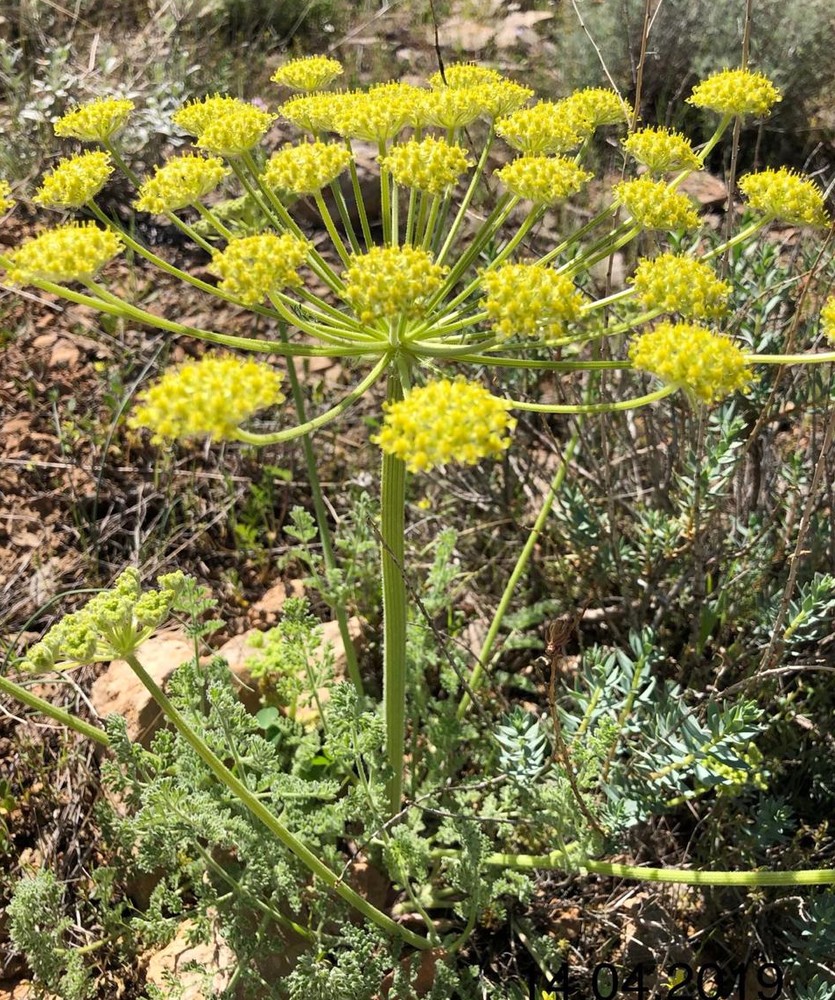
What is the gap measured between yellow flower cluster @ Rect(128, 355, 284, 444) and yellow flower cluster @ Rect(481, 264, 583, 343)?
58 centimetres

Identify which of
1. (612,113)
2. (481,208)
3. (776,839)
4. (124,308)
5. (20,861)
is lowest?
(20,861)

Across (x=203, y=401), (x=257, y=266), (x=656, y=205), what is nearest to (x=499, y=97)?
(x=656, y=205)

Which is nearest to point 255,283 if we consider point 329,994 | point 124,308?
point 124,308

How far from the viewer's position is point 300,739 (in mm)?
2893

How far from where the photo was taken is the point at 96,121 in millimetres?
2471

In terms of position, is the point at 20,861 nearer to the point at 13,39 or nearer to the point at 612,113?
the point at 612,113

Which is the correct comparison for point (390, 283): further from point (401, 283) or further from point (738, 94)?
point (738, 94)

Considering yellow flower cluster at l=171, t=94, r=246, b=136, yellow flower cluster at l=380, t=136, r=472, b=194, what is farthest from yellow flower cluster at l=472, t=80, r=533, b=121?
yellow flower cluster at l=171, t=94, r=246, b=136

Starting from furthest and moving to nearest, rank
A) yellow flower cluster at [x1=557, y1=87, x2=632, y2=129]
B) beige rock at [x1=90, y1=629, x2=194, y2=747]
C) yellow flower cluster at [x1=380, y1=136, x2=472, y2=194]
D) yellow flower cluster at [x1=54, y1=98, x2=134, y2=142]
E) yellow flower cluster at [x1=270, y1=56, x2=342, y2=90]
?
beige rock at [x1=90, y1=629, x2=194, y2=747]
yellow flower cluster at [x1=270, y1=56, x2=342, y2=90]
yellow flower cluster at [x1=557, y1=87, x2=632, y2=129]
yellow flower cluster at [x1=54, y1=98, x2=134, y2=142]
yellow flower cluster at [x1=380, y1=136, x2=472, y2=194]

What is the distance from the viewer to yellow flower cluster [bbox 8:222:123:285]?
200 cm

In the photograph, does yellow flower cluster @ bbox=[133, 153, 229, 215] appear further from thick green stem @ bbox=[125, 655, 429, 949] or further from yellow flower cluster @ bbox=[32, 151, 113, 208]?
thick green stem @ bbox=[125, 655, 429, 949]

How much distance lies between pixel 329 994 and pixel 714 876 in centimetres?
106

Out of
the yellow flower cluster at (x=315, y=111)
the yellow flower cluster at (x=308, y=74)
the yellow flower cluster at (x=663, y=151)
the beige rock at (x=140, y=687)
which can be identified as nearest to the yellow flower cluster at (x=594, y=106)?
the yellow flower cluster at (x=663, y=151)

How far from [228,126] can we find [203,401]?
3.35 ft
